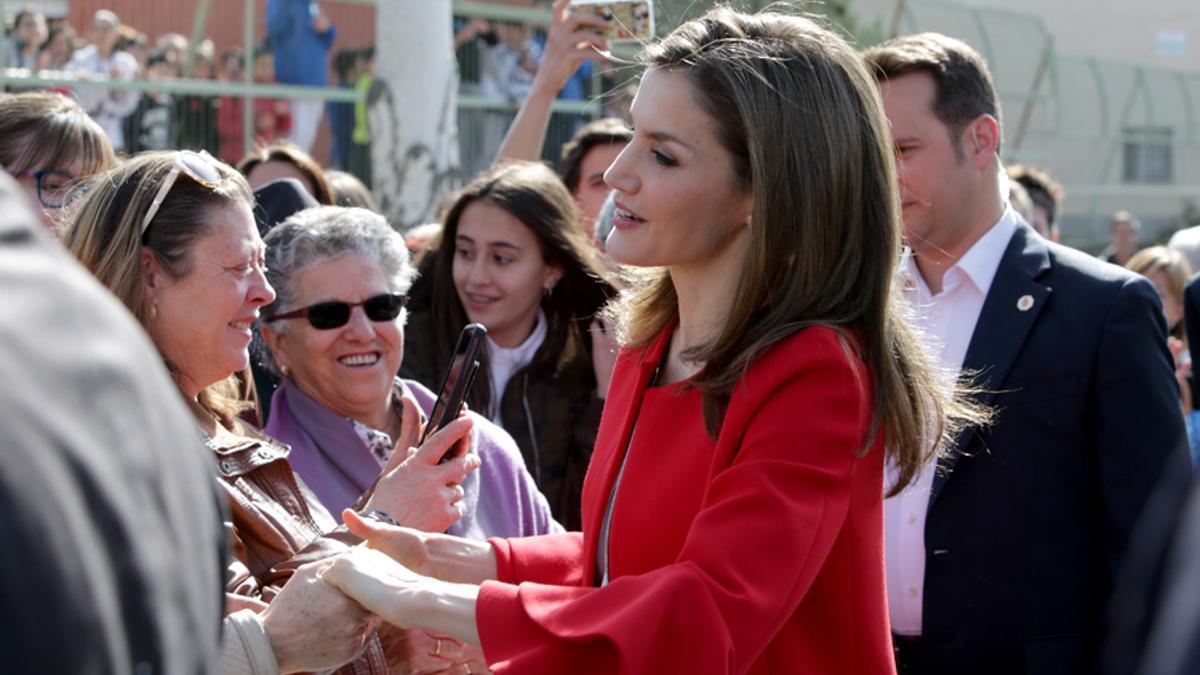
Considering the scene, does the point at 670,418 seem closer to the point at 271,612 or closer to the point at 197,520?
the point at 271,612

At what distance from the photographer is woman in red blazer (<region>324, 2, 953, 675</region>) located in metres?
1.99

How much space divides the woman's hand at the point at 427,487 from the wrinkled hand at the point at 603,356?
1863mm

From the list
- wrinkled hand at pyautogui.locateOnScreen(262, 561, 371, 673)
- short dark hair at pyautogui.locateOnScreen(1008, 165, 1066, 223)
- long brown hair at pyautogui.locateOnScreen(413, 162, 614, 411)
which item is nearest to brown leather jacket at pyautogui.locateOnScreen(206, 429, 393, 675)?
wrinkled hand at pyautogui.locateOnScreen(262, 561, 371, 673)

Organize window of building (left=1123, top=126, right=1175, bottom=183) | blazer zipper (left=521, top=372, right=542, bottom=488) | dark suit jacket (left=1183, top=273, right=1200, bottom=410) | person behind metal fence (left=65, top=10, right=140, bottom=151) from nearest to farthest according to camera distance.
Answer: dark suit jacket (left=1183, top=273, right=1200, bottom=410)
blazer zipper (left=521, top=372, right=542, bottom=488)
person behind metal fence (left=65, top=10, right=140, bottom=151)
window of building (left=1123, top=126, right=1175, bottom=183)

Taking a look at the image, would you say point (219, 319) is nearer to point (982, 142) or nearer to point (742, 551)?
point (742, 551)

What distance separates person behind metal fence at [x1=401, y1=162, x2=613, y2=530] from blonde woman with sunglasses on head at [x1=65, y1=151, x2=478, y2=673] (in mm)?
1513

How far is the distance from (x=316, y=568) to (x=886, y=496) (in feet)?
3.12

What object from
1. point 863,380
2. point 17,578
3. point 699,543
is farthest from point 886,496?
point 17,578

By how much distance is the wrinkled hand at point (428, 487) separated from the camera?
2.70 metres

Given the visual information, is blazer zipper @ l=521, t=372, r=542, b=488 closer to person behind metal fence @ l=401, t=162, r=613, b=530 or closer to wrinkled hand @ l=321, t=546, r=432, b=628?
person behind metal fence @ l=401, t=162, r=613, b=530

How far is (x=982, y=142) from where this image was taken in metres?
3.65

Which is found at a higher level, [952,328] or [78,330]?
[78,330]

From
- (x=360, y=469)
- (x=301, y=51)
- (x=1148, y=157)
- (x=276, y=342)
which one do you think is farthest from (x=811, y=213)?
(x=1148, y=157)

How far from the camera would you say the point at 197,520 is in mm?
1073
